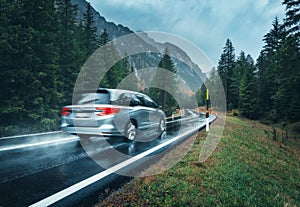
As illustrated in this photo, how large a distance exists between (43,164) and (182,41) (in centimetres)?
925

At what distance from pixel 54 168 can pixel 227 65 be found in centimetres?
4997

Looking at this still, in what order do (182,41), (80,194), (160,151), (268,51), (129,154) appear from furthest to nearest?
(268,51) < (182,41) < (160,151) < (129,154) < (80,194)

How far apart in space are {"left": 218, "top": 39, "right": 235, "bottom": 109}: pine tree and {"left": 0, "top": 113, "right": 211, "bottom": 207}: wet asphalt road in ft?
143

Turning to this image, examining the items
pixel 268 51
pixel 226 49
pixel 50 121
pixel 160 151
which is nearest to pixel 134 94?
pixel 160 151

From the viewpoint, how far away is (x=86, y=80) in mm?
17547

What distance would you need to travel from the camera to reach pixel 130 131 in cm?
592

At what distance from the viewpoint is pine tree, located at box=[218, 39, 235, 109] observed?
145 feet

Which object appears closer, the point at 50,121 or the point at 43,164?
the point at 43,164

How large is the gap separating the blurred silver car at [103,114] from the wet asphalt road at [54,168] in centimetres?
55

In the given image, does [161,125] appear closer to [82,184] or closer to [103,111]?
[103,111]

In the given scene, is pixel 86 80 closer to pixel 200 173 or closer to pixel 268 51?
pixel 200 173

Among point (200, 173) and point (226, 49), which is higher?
point (226, 49)

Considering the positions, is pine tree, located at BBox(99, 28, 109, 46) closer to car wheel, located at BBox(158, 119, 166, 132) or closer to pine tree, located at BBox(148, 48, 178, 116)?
pine tree, located at BBox(148, 48, 178, 116)

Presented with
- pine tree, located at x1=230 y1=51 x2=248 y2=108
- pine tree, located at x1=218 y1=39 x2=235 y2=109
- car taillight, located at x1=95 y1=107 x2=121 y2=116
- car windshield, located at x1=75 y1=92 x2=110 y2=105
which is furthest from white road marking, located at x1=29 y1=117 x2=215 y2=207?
pine tree, located at x1=218 y1=39 x2=235 y2=109
